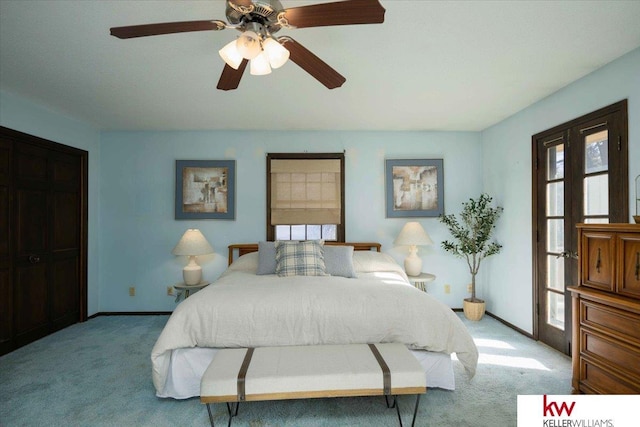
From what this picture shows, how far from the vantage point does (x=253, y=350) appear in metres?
2.27

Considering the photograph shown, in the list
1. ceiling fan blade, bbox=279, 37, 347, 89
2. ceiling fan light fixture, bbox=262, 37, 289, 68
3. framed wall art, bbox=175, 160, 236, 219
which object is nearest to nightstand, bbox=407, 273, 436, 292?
framed wall art, bbox=175, 160, 236, 219

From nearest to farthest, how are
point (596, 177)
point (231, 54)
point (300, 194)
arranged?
1. point (231, 54)
2. point (596, 177)
3. point (300, 194)

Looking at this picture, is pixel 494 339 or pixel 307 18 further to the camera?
pixel 494 339

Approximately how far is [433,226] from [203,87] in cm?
338

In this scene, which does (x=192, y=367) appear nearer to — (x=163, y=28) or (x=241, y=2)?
(x=163, y=28)

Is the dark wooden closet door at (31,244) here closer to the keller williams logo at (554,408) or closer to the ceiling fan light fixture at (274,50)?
the ceiling fan light fixture at (274,50)

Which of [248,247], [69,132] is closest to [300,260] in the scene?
[248,247]

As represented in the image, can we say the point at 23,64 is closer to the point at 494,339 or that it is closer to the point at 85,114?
the point at 85,114

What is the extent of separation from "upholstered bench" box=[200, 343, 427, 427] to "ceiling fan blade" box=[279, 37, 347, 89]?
1.73 m

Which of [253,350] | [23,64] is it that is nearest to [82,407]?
[253,350]

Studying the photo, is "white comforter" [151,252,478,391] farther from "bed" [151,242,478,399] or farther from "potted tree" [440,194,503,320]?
"potted tree" [440,194,503,320]

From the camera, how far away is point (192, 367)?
2.43m

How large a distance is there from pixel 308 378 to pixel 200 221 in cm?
323

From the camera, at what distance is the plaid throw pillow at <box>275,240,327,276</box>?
3.46m
